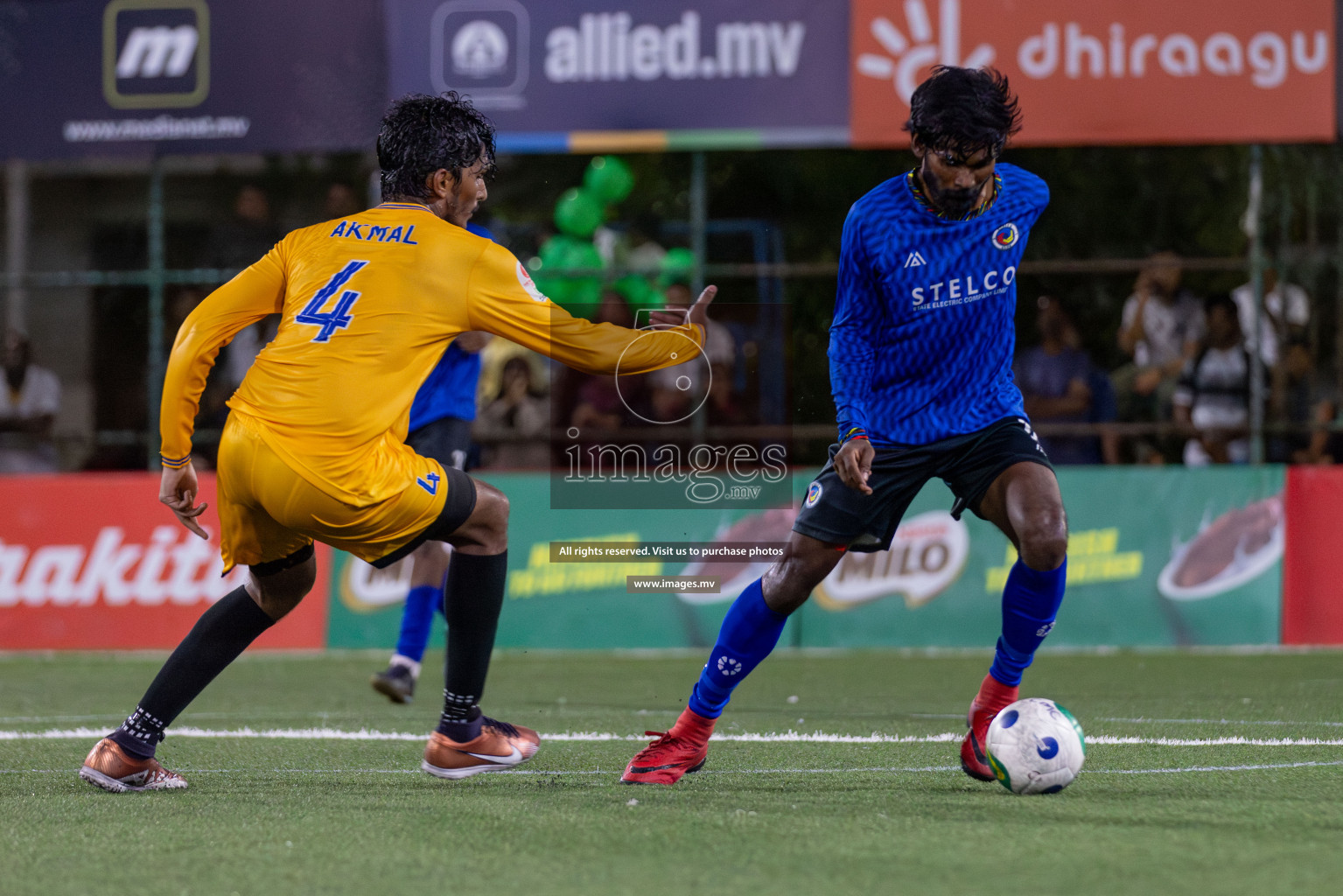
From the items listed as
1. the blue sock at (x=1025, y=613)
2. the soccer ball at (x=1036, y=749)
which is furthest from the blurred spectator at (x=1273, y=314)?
the soccer ball at (x=1036, y=749)

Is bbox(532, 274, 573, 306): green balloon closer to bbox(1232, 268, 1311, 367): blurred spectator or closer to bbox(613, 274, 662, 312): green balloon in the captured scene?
bbox(613, 274, 662, 312): green balloon

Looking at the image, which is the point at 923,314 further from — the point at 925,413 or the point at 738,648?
the point at 738,648

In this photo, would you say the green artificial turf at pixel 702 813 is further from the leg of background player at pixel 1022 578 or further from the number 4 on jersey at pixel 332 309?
the number 4 on jersey at pixel 332 309

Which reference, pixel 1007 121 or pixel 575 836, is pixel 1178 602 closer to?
pixel 1007 121

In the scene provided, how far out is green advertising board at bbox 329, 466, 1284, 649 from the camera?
1012 cm

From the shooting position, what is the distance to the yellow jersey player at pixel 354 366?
15.1 ft

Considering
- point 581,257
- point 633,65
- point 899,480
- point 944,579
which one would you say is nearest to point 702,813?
point 899,480

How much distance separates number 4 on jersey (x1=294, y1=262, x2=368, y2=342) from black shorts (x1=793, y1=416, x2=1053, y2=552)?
144 cm

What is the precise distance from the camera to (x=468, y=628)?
5.07 m

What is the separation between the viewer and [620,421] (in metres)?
12.1

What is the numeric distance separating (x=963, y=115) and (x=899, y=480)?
1.08 metres

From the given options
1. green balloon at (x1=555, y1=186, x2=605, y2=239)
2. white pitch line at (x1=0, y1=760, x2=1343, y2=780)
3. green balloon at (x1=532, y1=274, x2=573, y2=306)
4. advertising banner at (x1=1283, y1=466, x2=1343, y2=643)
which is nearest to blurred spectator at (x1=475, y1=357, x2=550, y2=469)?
green balloon at (x1=532, y1=274, x2=573, y2=306)

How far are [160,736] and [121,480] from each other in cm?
608

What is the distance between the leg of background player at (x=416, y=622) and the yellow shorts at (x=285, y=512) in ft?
8.18
